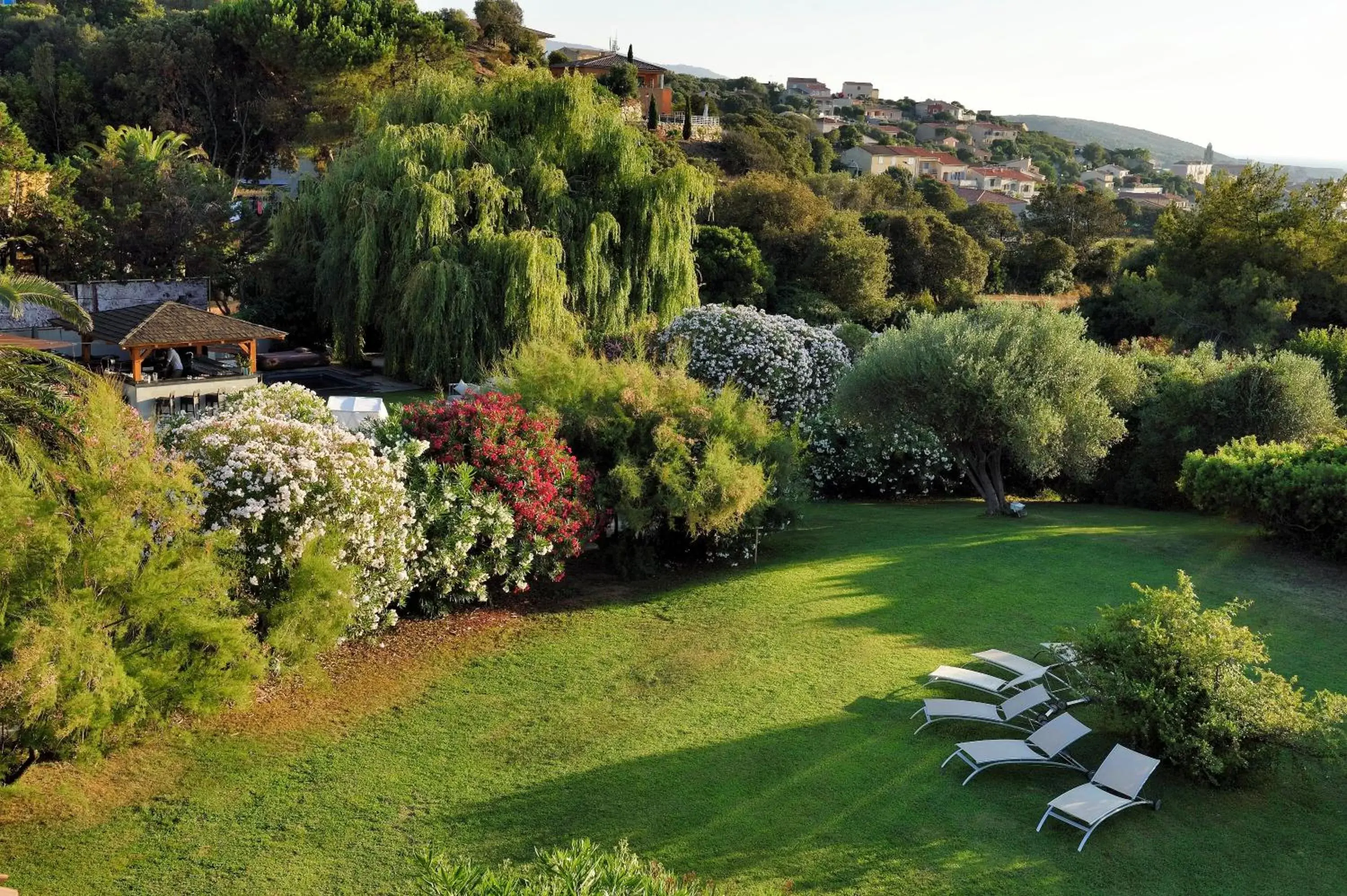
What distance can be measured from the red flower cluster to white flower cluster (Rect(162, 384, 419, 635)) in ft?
4.41

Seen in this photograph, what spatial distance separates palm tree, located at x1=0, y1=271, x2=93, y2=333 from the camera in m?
10.6

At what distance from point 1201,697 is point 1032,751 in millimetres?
1472

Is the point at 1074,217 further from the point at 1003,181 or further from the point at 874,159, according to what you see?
the point at 1003,181

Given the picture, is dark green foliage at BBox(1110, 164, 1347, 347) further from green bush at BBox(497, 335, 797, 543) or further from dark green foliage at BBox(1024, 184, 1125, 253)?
dark green foliage at BBox(1024, 184, 1125, 253)

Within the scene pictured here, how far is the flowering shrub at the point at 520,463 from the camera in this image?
13.3 metres

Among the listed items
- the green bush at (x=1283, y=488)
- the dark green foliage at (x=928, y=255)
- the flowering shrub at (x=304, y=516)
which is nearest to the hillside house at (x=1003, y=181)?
the dark green foliage at (x=928, y=255)

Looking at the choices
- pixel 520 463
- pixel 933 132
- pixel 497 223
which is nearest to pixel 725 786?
pixel 520 463

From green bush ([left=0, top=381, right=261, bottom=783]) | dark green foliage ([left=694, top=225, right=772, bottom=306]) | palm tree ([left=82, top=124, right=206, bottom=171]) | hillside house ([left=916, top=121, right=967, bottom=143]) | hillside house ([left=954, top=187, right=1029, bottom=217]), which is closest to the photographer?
green bush ([left=0, top=381, right=261, bottom=783])

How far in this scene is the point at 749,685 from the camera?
36.4 feet

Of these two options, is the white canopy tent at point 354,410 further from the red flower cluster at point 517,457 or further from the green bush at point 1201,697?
the green bush at point 1201,697

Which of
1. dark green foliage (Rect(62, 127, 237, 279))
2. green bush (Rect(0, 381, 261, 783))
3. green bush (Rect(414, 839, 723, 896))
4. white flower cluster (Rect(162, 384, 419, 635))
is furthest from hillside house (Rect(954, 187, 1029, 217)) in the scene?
green bush (Rect(414, 839, 723, 896))

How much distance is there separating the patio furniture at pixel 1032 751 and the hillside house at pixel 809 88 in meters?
165

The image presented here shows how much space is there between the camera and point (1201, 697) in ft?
29.3

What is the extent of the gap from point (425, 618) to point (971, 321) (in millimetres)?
11284
